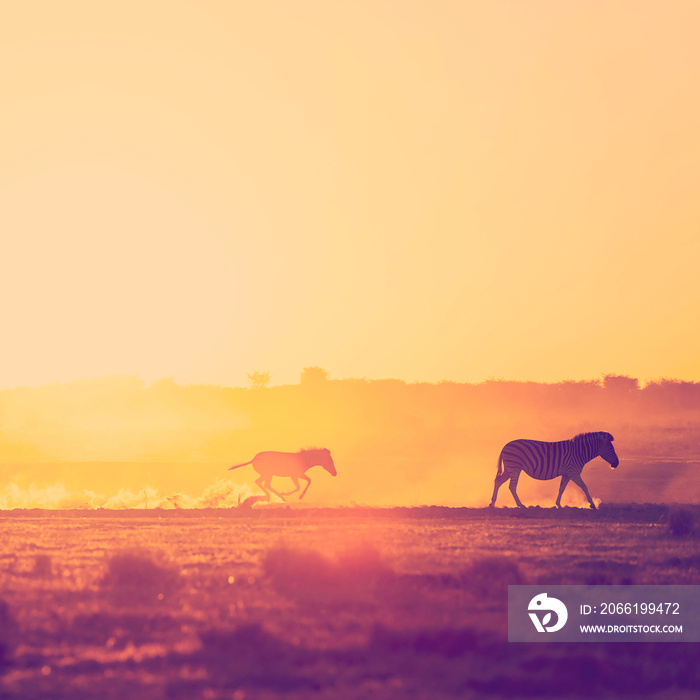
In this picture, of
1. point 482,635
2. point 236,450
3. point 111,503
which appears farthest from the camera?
point 236,450

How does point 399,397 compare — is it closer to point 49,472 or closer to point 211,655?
point 49,472

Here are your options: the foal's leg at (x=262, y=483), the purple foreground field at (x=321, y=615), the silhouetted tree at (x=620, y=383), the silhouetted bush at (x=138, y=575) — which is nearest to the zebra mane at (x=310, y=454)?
the foal's leg at (x=262, y=483)

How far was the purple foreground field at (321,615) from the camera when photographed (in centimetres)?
1053

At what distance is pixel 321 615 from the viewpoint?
13.7 m

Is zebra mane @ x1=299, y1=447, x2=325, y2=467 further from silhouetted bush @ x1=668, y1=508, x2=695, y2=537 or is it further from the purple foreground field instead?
silhouetted bush @ x1=668, y1=508, x2=695, y2=537

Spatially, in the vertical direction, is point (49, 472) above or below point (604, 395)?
below

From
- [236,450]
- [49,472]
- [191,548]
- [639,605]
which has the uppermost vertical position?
[236,450]

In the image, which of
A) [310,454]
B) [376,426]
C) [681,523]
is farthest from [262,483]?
[376,426]

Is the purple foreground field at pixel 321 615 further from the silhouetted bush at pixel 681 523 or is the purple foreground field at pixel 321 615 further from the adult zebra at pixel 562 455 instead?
the adult zebra at pixel 562 455

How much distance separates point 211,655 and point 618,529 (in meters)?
14.7

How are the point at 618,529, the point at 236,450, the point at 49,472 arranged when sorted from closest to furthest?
the point at 618,529 < the point at 49,472 < the point at 236,450

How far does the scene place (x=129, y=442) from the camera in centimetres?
8550

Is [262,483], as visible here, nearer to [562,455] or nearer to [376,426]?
[562,455]

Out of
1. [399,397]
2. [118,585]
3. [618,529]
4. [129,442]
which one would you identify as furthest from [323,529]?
[399,397]
